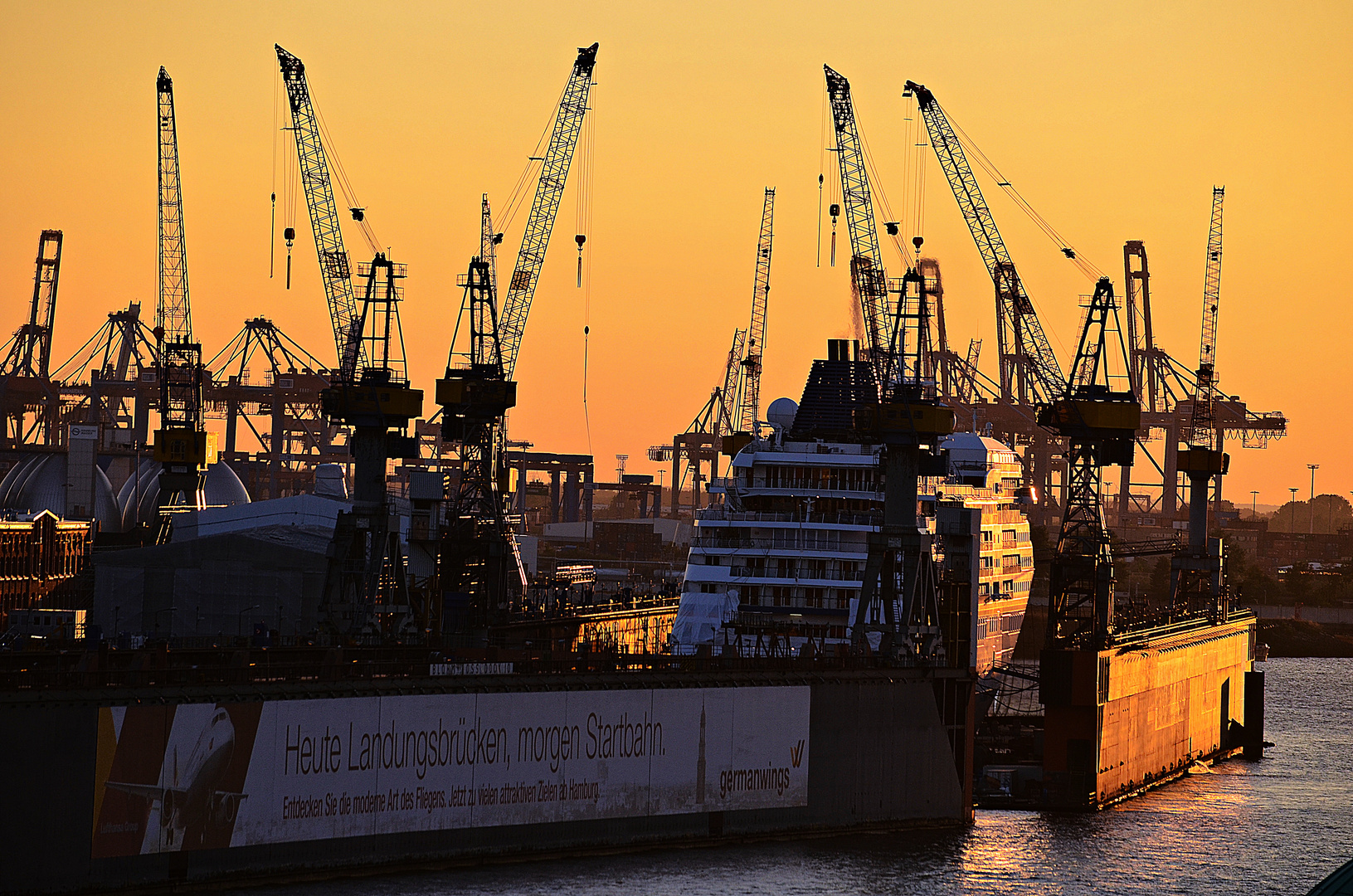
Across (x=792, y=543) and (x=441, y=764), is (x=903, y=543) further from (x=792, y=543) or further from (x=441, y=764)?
(x=441, y=764)

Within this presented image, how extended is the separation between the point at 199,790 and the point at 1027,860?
3051cm

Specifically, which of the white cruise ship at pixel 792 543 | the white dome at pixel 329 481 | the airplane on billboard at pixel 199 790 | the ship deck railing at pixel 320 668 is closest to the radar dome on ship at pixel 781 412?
the white cruise ship at pixel 792 543

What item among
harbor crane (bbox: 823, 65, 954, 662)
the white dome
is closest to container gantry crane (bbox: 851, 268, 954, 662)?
harbor crane (bbox: 823, 65, 954, 662)

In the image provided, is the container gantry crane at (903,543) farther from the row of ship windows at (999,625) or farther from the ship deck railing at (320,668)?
the row of ship windows at (999,625)

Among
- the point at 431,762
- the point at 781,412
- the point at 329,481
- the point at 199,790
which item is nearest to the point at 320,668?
the point at 431,762

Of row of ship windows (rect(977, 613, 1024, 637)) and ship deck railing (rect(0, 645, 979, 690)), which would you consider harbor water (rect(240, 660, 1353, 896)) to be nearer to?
ship deck railing (rect(0, 645, 979, 690))

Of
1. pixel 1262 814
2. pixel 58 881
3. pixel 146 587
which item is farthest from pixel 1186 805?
pixel 146 587

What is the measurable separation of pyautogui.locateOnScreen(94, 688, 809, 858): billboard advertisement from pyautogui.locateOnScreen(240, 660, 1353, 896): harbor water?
5.81 ft

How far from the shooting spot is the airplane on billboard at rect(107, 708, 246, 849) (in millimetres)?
54312

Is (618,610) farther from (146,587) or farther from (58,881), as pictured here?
(58,881)

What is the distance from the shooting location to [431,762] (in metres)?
60.3

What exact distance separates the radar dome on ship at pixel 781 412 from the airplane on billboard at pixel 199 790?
4683 cm

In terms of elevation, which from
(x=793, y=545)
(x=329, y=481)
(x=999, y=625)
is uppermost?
(x=329, y=481)

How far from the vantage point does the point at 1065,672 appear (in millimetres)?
85438
